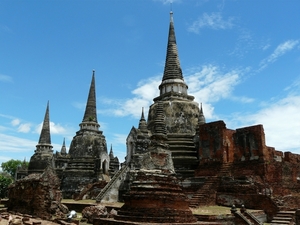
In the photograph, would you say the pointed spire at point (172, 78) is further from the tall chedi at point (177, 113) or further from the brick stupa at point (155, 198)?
the brick stupa at point (155, 198)

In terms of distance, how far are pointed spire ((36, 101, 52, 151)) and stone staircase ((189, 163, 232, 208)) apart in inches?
1015

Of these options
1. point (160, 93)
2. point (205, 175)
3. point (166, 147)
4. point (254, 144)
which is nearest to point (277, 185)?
point (254, 144)

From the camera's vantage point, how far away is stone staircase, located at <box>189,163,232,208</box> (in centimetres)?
1817

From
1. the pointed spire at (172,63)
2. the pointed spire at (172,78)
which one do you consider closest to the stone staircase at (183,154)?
the pointed spire at (172,78)

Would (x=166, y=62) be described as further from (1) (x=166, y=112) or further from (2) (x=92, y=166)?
(2) (x=92, y=166)

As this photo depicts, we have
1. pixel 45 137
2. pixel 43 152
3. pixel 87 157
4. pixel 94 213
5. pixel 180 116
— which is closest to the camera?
pixel 94 213

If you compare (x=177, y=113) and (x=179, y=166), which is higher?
(x=177, y=113)

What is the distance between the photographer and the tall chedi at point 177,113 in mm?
22656

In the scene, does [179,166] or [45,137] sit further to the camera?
[45,137]

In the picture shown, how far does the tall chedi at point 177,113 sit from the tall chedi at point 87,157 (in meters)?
7.22

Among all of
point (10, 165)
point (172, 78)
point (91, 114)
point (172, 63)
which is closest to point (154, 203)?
point (172, 78)

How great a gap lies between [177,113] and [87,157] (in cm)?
1115

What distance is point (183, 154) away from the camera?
2312cm

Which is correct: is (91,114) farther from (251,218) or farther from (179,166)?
(251,218)
